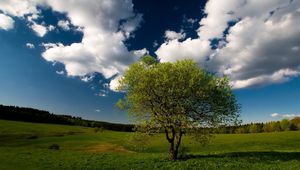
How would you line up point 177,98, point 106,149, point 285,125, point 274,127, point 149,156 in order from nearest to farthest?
1. point 177,98
2. point 149,156
3. point 106,149
4. point 285,125
5. point 274,127

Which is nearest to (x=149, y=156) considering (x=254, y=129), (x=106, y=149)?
(x=106, y=149)

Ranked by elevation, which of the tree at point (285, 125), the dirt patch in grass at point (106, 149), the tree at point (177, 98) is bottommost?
the dirt patch in grass at point (106, 149)

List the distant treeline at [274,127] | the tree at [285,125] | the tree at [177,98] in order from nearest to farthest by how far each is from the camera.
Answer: the tree at [177,98] < the tree at [285,125] < the distant treeline at [274,127]

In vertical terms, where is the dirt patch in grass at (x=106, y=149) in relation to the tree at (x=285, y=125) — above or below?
below

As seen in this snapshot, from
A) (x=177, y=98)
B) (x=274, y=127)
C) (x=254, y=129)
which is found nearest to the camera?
(x=177, y=98)

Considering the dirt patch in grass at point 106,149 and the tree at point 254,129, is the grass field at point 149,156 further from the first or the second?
the tree at point 254,129

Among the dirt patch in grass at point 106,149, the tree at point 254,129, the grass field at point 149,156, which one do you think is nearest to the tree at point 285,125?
the tree at point 254,129

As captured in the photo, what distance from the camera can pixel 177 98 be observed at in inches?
1539

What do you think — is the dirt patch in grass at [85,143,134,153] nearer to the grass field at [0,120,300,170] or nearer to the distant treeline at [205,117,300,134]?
the grass field at [0,120,300,170]

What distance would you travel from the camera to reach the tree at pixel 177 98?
38.6 m

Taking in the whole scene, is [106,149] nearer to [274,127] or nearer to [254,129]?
[254,129]

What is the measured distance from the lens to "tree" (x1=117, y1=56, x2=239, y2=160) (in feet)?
127

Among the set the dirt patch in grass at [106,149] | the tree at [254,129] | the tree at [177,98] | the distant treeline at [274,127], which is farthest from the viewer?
the tree at [254,129]

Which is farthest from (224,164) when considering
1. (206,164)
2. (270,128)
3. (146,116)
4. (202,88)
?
(270,128)
